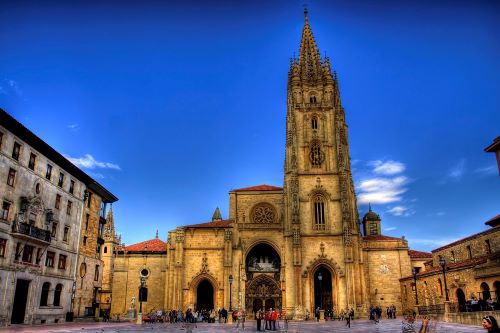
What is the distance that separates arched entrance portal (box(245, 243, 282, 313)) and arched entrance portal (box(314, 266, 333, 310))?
4.15m

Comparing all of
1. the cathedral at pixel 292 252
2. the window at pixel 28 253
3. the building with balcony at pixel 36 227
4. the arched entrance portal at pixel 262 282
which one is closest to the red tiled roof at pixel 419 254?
the cathedral at pixel 292 252

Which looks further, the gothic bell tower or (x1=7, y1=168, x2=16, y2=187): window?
the gothic bell tower

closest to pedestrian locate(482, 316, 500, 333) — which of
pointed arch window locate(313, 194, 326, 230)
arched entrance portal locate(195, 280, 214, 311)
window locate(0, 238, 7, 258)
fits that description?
window locate(0, 238, 7, 258)

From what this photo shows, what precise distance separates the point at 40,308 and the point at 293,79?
1516 inches

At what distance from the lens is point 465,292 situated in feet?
105

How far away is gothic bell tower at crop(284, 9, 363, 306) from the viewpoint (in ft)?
143

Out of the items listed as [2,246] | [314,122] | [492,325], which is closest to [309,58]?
[314,122]

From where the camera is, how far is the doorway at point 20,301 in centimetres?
2581

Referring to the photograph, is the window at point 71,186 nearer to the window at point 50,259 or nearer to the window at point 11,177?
the window at point 50,259

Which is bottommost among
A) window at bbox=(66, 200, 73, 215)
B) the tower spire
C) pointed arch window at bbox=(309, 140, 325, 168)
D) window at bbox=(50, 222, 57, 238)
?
window at bbox=(50, 222, 57, 238)

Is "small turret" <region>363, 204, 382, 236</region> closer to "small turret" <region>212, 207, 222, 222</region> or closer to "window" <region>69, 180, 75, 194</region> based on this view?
"small turret" <region>212, 207, 222, 222</region>

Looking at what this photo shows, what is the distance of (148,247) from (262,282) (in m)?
14.7

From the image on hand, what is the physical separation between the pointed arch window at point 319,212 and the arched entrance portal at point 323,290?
14.9ft

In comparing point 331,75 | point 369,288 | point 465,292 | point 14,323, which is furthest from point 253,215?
point 14,323
